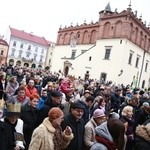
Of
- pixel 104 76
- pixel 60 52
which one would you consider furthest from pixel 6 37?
pixel 104 76

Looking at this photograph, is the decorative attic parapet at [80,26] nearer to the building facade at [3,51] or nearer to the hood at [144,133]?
the building facade at [3,51]

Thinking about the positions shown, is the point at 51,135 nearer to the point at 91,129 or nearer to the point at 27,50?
the point at 91,129

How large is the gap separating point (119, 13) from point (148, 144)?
34.2 meters

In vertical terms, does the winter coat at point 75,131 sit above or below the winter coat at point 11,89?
below

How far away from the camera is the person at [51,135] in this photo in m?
4.09

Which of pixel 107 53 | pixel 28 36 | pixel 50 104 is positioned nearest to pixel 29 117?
pixel 50 104

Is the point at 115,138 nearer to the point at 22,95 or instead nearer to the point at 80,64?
the point at 22,95

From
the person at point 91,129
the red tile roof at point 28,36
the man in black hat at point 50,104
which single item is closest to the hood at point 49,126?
the person at point 91,129

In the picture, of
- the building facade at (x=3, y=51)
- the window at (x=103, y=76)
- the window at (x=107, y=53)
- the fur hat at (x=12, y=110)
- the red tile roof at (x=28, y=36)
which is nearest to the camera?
the fur hat at (x=12, y=110)

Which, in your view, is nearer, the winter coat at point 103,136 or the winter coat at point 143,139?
the winter coat at point 103,136

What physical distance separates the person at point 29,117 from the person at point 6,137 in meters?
1.05

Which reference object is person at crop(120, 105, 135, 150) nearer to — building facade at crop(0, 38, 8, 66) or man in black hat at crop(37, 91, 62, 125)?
man in black hat at crop(37, 91, 62, 125)

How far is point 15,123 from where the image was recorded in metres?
4.45

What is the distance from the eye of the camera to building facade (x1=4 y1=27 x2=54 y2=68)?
2881 inches
